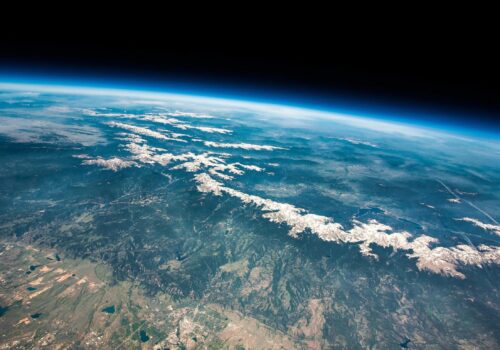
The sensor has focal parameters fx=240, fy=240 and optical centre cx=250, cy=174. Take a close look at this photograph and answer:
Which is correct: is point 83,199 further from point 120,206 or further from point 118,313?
point 118,313

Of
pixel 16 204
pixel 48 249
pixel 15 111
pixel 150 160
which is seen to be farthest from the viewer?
pixel 15 111

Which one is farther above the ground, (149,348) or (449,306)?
(449,306)

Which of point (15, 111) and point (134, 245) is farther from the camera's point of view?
point (15, 111)

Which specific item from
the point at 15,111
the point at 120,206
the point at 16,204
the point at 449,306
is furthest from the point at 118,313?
the point at 15,111

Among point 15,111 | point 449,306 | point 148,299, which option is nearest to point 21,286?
point 148,299

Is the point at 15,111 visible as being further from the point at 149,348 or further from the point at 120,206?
the point at 149,348

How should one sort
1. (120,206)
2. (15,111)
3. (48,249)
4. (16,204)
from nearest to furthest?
(48,249) → (16,204) → (120,206) → (15,111)
